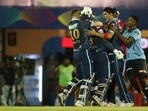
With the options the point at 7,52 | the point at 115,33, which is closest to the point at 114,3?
the point at 7,52

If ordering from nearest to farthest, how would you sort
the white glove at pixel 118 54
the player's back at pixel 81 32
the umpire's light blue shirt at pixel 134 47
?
the white glove at pixel 118 54
the player's back at pixel 81 32
the umpire's light blue shirt at pixel 134 47

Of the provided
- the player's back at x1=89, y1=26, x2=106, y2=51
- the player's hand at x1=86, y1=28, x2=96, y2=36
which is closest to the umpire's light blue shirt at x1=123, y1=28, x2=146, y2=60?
the player's back at x1=89, y1=26, x2=106, y2=51

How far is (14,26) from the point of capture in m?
15.2

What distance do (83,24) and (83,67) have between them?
0.69 metres

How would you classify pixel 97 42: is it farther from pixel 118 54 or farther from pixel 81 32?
pixel 118 54

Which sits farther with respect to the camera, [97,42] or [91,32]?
[97,42]

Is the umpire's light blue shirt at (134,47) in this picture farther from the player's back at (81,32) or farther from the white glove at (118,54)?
the player's back at (81,32)

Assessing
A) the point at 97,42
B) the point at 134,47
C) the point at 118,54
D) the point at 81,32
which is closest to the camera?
the point at 118,54

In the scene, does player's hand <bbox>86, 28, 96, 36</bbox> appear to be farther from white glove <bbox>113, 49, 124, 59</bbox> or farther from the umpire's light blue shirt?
the umpire's light blue shirt

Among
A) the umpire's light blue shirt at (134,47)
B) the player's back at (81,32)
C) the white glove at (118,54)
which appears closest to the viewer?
the white glove at (118,54)

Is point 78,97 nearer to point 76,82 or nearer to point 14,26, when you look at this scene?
point 76,82

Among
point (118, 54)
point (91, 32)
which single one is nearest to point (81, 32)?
point (91, 32)

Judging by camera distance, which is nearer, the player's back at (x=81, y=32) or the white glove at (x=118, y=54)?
the white glove at (x=118, y=54)

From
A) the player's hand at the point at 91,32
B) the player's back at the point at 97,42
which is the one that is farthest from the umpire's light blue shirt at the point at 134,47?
the player's hand at the point at 91,32
